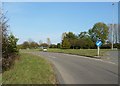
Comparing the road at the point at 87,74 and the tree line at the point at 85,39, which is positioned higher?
the tree line at the point at 85,39

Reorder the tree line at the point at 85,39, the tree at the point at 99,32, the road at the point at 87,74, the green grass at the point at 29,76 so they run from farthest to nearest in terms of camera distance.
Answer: the tree at the point at 99,32, the tree line at the point at 85,39, the road at the point at 87,74, the green grass at the point at 29,76

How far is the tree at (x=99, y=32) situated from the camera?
439ft

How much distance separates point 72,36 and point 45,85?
131 m

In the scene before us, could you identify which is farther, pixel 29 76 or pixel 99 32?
pixel 99 32

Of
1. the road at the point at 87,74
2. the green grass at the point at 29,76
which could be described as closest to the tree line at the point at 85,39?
the road at the point at 87,74

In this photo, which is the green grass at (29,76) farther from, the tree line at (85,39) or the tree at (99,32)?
the tree at (99,32)

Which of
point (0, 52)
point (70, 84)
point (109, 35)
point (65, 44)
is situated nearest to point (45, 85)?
point (70, 84)

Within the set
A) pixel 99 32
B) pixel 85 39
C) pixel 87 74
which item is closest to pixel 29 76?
pixel 87 74

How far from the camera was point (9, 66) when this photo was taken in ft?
68.3

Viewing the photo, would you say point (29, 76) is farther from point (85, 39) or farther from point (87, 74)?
point (85, 39)

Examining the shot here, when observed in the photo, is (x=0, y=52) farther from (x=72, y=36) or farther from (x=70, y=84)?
(x=72, y=36)

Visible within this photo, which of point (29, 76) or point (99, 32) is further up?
point (99, 32)

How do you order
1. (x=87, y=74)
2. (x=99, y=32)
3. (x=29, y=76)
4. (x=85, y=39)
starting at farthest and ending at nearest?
(x=99, y=32)
(x=85, y=39)
(x=87, y=74)
(x=29, y=76)

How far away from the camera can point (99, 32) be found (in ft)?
457
